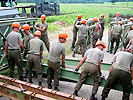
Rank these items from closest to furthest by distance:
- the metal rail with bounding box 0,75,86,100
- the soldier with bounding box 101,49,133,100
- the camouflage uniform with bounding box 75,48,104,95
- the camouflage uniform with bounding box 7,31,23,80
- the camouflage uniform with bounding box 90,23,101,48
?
the metal rail with bounding box 0,75,86,100 → the soldier with bounding box 101,49,133,100 → the camouflage uniform with bounding box 75,48,104,95 → the camouflage uniform with bounding box 7,31,23,80 → the camouflage uniform with bounding box 90,23,101,48

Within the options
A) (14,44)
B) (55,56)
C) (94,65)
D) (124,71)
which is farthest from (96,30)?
(124,71)

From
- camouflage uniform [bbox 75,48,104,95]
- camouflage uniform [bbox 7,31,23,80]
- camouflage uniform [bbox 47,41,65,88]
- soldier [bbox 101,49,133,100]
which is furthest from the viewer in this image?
camouflage uniform [bbox 7,31,23,80]

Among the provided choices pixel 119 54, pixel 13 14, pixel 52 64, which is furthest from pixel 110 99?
pixel 13 14

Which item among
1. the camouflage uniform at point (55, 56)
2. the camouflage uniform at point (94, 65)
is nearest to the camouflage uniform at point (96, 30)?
the camouflage uniform at point (55, 56)

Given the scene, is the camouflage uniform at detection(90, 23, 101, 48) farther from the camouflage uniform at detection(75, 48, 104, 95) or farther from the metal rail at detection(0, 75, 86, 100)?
the metal rail at detection(0, 75, 86, 100)

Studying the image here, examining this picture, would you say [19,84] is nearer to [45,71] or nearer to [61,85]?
[45,71]

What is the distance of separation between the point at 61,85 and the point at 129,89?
2.30 m

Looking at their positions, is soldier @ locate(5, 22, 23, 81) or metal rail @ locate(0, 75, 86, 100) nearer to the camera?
Answer: metal rail @ locate(0, 75, 86, 100)

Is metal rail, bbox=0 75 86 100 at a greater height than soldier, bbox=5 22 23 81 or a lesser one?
lesser

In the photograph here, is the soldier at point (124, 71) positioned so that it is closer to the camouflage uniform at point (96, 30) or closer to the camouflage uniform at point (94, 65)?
the camouflage uniform at point (94, 65)

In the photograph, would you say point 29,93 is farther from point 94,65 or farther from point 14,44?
point 14,44

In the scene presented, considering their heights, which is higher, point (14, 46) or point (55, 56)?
point (14, 46)

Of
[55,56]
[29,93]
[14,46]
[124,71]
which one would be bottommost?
[29,93]

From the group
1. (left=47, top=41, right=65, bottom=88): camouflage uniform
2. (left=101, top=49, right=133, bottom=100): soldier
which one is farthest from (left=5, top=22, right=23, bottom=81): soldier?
(left=101, top=49, right=133, bottom=100): soldier
